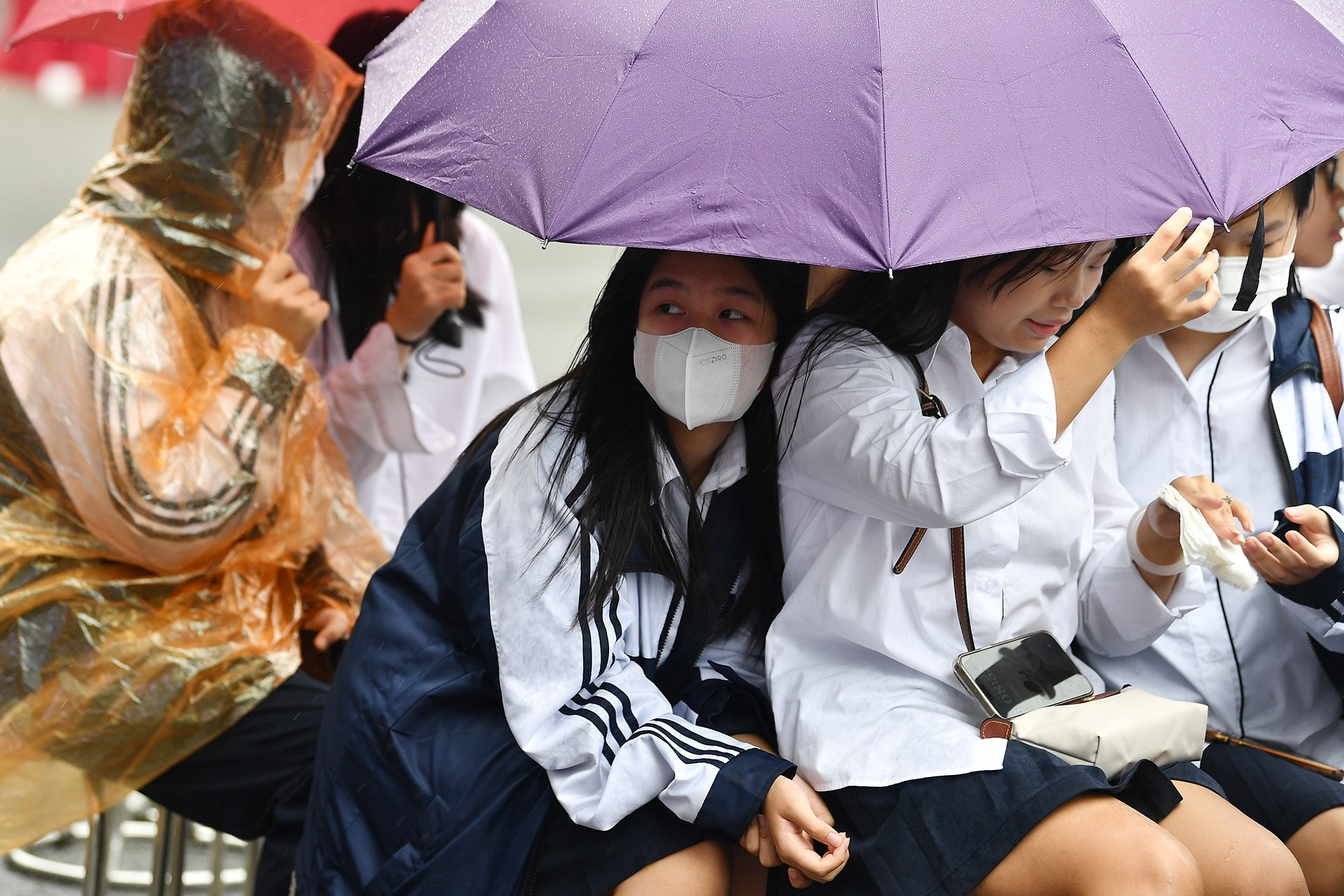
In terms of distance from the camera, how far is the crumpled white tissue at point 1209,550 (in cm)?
223

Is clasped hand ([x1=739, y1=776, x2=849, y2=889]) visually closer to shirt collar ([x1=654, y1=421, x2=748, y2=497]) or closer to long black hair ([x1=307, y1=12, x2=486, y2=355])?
shirt collar ([x1=654, y1=421, x2=748, y2=497])

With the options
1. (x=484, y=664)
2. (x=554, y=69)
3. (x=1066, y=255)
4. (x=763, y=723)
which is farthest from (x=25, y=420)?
(x=1066, y=255)

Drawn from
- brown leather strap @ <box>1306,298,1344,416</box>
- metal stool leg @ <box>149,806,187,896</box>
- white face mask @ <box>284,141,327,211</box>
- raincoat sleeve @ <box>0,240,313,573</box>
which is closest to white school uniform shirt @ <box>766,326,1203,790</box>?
brown leather strap @ <box>1306,298,1344,416</box>

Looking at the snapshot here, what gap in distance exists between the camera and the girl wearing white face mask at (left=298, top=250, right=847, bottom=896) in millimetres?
2150

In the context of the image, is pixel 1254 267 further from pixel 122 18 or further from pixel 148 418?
pixel 122 18

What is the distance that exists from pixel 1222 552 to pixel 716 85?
3.56 feet

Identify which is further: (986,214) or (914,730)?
(914,730)

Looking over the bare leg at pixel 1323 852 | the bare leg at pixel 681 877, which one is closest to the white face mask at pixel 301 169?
the bare leg at pixel 681 877

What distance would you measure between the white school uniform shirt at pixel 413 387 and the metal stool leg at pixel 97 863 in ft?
3.24

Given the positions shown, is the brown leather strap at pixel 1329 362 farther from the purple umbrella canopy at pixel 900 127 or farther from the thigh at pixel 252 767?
the thigh at pixel 252 767

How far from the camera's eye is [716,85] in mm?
1895

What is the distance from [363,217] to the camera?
3365 mm

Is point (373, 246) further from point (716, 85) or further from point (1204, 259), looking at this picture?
point (1204, 259)

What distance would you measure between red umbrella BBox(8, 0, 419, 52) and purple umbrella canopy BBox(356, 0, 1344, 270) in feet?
4.21
